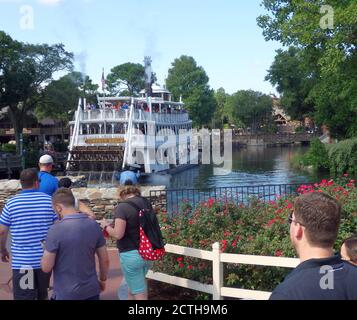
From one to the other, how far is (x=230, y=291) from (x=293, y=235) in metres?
3.31

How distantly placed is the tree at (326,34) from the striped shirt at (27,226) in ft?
47.2

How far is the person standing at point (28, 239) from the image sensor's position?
15.0 feet

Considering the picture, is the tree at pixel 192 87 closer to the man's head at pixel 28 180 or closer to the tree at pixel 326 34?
the tree at pixel 326 34

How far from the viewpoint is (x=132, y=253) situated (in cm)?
516

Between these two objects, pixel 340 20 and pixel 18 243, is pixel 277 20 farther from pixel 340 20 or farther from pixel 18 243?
pixel 18 243

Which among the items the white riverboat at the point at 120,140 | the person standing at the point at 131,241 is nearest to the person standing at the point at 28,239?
the person standing at the point at 131,241

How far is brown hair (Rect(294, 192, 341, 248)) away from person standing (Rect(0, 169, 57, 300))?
284 centimetres

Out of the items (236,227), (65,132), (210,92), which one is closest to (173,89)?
(210,92)

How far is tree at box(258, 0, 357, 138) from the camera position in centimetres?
1716

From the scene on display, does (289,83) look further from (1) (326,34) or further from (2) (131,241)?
(2) (131,241)

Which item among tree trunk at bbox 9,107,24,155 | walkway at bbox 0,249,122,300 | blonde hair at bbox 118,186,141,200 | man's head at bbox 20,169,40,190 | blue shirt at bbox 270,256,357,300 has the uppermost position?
tree trunk at bbox 9,107,24,155

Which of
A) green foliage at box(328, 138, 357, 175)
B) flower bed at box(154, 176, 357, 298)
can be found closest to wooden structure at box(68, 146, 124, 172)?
green foliage at box(328, 138, 357, 175)

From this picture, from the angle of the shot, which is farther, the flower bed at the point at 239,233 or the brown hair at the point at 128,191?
the flower bed at the point at 239,233

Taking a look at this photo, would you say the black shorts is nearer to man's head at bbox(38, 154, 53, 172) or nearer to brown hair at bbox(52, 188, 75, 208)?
brown hair at bbox(52, 188, 75, 208)
